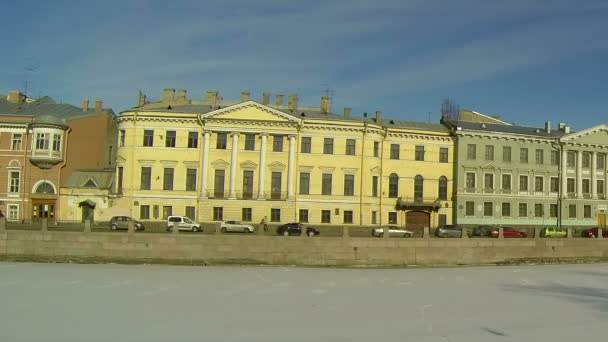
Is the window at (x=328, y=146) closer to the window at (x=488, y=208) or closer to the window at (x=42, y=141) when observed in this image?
the window at (x=488, y=208)

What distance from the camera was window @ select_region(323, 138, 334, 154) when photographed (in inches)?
1964

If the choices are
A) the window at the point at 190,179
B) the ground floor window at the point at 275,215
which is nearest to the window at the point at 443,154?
the ground floor window at the point at 275,215

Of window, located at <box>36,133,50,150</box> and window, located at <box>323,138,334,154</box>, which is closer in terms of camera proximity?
window, located at <box>36,133,50,150</box>

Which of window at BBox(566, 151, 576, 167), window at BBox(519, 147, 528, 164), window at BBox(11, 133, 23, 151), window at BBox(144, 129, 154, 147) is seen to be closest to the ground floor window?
window at BBox(144, 129, 154, 147)

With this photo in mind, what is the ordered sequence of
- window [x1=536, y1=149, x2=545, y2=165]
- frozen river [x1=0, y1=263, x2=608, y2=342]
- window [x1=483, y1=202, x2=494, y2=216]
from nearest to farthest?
frozen river [x1=0, y1=263, x2=608, y2=342] < window [x1=483, y1=202, x2=494, y2=216] < window [x1=536, y1=149, x2=545, y2=165]

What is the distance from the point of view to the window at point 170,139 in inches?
1912

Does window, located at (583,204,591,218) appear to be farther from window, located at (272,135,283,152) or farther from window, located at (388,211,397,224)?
window, located at (272,135,283,152)

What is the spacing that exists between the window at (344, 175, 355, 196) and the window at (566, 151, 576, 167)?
2242 centimetres

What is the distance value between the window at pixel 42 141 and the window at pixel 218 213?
616 inches

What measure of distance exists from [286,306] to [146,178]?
33729 mm

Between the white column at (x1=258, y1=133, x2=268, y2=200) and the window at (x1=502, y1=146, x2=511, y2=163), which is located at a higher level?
the window at (x1=502, y1=146, x2=511, y2=163)

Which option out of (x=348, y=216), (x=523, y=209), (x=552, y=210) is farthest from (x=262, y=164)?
(x=552, y=210)

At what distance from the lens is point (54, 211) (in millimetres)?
47500

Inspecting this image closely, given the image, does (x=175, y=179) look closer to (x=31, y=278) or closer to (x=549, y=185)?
(x=31, y=278)
